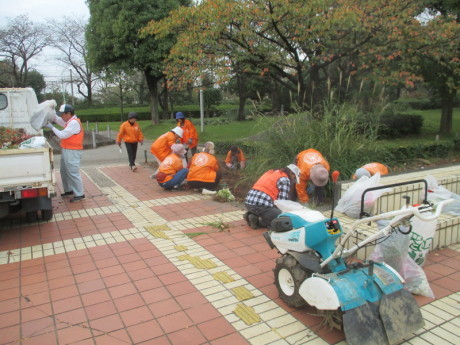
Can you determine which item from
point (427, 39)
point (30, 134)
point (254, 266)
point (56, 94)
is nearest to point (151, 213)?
point (254, 266)

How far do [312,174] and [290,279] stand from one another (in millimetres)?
2423

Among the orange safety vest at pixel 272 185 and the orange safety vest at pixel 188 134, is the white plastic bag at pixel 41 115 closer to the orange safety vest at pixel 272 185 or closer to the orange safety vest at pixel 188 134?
the orange safety vest at pixel 188 134

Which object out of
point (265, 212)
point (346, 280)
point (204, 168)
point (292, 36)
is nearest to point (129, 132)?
point (204, 168)

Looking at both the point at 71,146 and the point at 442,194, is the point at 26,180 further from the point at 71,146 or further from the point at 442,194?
the point at 442,194

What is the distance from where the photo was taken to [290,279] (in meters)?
3.29

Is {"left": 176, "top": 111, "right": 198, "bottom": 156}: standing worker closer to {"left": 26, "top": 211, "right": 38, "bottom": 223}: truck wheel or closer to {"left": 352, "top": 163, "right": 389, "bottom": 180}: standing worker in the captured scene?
{"left": 26, "top": 211, "right": 38, "bottom": 223}: truck wheel

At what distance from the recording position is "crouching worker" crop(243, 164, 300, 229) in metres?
4.68

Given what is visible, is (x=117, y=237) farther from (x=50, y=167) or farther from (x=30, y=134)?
(x=30, y=134)

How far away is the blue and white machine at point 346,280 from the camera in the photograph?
2643 mm

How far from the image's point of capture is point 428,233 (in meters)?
3.67

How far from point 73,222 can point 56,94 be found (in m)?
43.9

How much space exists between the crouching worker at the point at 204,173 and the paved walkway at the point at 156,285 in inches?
44.6

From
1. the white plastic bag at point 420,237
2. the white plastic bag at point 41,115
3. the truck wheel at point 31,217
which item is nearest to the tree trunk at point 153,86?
the white plastic bag at point 41,115

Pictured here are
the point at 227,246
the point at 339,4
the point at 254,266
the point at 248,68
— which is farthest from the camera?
the point at 248,68
